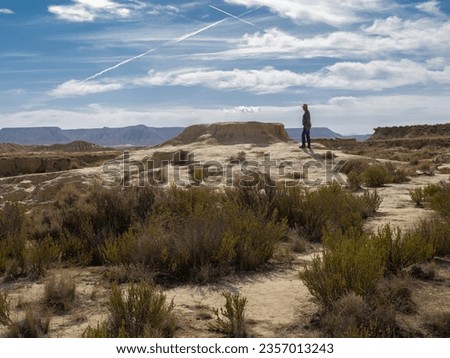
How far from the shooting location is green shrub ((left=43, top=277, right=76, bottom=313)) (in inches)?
188

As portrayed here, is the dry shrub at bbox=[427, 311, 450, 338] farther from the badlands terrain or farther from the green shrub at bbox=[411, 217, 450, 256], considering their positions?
the green shrub at bbox=[411, 217, 450, 256]

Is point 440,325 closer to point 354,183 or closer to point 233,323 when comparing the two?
point 233,323

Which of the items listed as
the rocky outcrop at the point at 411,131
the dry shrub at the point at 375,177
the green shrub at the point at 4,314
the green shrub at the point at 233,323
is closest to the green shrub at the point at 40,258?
the green shrub at the point at 4,314

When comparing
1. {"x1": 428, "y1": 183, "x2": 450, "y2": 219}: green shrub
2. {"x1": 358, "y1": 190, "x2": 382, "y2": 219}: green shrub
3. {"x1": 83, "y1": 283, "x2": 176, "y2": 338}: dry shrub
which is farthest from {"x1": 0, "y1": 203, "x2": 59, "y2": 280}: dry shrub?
{"x1": 428, "y1": 183, "x2": 450, "y2": 219}: green shrub

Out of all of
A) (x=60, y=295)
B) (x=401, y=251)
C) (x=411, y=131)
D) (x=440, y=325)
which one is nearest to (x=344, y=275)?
(x=440, y=325)

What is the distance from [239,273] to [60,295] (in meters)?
1.99

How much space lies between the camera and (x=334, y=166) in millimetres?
17312

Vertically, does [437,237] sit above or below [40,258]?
above

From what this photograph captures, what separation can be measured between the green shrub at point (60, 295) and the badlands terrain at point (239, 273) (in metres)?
0.10

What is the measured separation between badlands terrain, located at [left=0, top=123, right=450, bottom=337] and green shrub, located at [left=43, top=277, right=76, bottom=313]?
0.10 metres

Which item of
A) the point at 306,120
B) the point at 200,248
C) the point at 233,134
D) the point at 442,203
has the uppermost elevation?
the point at 306,120

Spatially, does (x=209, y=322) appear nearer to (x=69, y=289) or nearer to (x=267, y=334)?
(x=267, y=334)

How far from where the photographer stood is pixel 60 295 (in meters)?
4.90

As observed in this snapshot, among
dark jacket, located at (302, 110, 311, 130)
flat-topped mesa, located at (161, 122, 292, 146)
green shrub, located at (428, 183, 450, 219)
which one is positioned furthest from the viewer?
flat-topped mesa, located at (161, 122, 292, 146)
